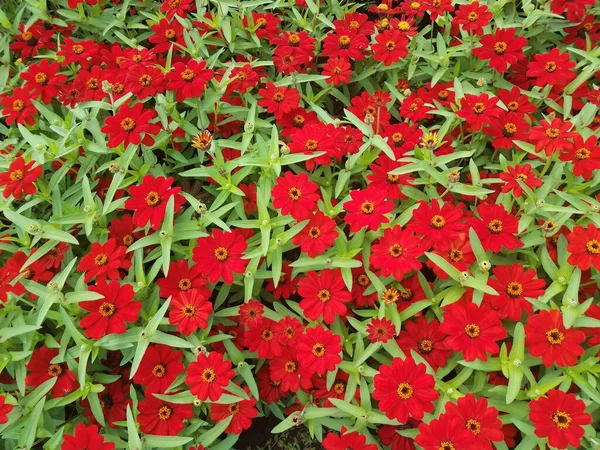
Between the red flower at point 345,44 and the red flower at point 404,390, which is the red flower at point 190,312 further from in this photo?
the red flower at point 345,44

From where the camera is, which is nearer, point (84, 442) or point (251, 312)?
point (84, 442)

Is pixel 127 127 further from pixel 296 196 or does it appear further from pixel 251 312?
pixel 251 312

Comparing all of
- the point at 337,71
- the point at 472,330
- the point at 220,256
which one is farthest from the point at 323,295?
the point at 337,71

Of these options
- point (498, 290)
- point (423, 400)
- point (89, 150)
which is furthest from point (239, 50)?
point (423, 400)

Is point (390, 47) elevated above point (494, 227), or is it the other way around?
point (390, 47)

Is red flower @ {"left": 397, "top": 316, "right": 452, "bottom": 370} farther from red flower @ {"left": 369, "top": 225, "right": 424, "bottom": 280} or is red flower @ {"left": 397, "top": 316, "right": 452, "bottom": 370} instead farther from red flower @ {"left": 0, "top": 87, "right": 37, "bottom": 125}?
red flower @ {"left": 0, "top": 87, "right": 37, "bottom": 125}

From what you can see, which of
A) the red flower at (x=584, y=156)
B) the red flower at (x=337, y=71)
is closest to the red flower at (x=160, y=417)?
the red flower at (x=337, y=71)
